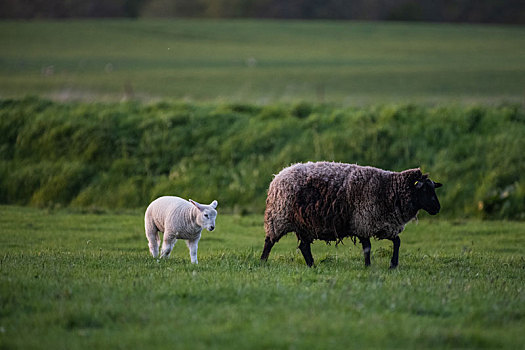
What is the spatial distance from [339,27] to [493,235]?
220ft

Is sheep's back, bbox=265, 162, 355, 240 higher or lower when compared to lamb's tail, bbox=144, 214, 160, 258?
higher

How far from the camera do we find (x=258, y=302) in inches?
338

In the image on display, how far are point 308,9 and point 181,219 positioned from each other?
84562 millimetres

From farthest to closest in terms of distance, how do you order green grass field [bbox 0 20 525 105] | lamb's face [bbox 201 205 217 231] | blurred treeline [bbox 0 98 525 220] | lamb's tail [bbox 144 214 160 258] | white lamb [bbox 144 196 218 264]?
green grass field [bbox 0 20 525 105] < blurred treeline [bbox 0 98 525 220] < lamb's tail [bbox 144 214 160 258] < white lamb [bbox 144 196 218 264] < lamb's face [bbox 201 205 217 231]

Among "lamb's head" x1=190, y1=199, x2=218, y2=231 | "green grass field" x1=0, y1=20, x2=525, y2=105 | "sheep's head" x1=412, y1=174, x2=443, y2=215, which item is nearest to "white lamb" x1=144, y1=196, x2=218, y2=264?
"lamb's head" x1=190, y1=199, x2=218, y2=231

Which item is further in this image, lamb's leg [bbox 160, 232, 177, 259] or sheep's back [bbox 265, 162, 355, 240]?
lamb's leg [bbox 160, 232, 177, 259]

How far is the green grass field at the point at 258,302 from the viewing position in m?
7.12

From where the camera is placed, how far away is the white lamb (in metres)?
12.4

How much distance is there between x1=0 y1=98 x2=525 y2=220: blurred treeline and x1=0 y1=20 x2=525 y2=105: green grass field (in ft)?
9.51

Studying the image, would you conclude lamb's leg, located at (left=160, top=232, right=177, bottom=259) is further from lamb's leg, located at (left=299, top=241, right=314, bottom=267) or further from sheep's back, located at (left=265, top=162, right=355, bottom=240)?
lamb's leg, located at (left=299, top=241, right=314, bottom=267)

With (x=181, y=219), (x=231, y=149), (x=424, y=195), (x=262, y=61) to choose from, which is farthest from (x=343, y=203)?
(x=262, y=61)

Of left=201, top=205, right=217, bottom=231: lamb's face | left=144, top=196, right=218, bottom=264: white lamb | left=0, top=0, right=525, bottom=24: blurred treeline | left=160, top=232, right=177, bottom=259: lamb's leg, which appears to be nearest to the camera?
left=201, top=205, right=217, bottom=231: lamb's face

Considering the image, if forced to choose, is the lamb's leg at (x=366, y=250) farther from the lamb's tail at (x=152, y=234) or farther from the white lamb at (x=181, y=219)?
the lamb's tail at (x=152, y=234)

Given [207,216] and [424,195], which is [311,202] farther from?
[424,195]
